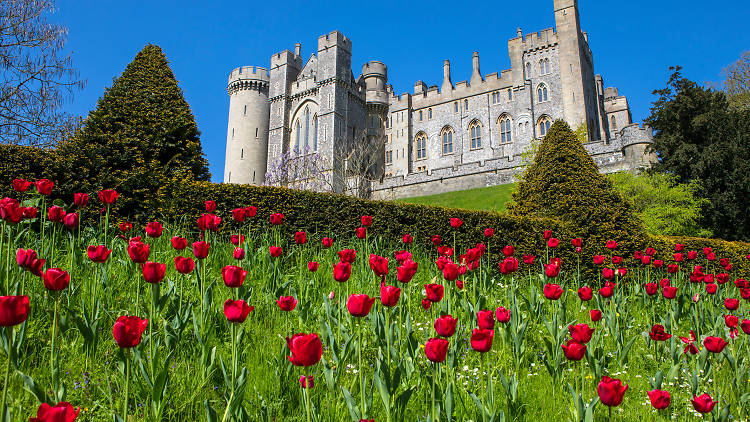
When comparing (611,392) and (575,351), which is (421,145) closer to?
(575,351)

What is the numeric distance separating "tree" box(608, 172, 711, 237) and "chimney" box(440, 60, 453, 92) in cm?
2854

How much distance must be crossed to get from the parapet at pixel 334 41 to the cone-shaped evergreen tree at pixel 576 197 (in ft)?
103

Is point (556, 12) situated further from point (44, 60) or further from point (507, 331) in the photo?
point (507, 331)

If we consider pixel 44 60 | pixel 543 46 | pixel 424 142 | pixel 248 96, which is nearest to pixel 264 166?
pixel 248 96

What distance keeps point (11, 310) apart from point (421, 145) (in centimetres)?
4429

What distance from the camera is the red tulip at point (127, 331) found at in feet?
4.84

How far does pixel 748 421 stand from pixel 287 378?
272cm

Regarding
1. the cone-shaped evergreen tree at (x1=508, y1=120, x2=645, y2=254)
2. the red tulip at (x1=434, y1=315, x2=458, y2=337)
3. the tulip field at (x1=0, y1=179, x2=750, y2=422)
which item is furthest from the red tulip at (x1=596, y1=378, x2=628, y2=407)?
the cone-shaped evergreen tree at (x1=508, y1=120, x2=645, y2=254)

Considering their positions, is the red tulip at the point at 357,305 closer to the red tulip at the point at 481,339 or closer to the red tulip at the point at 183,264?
the red tulip at the point at 481,339

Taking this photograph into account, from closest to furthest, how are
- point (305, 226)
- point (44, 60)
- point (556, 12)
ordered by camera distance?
point (305, 226) → point (44, 60) → point (556, 12)

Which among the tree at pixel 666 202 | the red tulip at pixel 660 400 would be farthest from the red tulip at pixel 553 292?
the tree at pixel 666 202

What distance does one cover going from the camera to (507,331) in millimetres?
3270

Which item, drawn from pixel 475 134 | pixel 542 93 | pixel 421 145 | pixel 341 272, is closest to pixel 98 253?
pixel 341 272

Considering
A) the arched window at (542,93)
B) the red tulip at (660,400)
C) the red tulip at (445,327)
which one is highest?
the arched window at (542,93)
